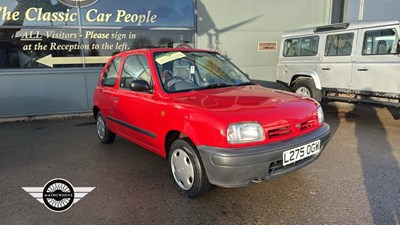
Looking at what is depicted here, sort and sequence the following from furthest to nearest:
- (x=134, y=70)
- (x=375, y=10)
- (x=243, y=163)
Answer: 1. (x=375, y=10)
2. (x=134, y=70)
3. (x=243, y=163)

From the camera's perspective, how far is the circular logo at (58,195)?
316 cm

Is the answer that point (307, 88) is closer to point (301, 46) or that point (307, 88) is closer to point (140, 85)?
point (301, 46)

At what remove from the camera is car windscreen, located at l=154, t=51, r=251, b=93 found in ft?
11.9

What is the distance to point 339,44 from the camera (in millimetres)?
7039

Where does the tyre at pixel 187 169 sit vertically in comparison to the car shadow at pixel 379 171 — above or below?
above

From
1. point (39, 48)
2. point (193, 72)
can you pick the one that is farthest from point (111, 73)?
point (39, 48)

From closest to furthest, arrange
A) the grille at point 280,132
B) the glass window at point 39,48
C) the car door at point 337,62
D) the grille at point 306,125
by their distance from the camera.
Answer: the grille at point 280,132 < the grille at point 306,125 < the car door at point 337,62 < the glass window at point 39,48

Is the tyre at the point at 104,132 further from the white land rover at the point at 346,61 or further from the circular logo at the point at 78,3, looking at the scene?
the white land rover at the point at 346,61

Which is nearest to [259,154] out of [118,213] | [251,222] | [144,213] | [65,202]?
[251,222]

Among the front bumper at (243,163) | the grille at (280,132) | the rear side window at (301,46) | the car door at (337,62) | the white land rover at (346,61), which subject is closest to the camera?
the front bumper at (243,163)

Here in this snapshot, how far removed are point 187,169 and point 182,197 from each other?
341mm

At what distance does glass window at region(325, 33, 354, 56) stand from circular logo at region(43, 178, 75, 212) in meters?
6.39

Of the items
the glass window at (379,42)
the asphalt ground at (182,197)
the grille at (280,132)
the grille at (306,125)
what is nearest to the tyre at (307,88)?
the glass window at (379,42)

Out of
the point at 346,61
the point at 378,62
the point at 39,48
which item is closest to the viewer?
the point at 378,62
